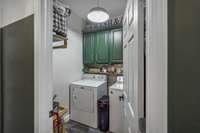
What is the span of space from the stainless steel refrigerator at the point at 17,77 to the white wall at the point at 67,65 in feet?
4.32

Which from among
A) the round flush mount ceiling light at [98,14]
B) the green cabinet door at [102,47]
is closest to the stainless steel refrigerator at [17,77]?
the round flush mount ceiling light at [98,14]

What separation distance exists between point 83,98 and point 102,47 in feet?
4.30

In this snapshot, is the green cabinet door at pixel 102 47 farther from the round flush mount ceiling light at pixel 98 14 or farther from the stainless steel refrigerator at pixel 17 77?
the stainless steel refrigerator at pixel 17 77

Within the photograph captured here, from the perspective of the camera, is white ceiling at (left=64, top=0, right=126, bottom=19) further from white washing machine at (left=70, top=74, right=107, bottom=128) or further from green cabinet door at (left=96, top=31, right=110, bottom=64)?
white washing machine at (left=70, top=74, right=107, bottom=128)

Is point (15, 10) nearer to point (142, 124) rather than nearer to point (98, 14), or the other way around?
point (98, 14)

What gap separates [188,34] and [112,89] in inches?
86.1

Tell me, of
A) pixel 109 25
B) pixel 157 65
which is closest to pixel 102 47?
pixel 109 25

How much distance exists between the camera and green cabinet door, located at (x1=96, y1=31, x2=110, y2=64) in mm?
3330

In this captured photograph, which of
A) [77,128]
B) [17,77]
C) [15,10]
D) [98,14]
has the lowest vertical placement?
[77,128]

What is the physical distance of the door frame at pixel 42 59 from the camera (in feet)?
3.78

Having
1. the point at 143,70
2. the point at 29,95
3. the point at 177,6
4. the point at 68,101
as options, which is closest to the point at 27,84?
the point at 29,95

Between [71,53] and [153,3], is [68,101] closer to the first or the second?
[71,53]

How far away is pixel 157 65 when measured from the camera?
64 centimetres

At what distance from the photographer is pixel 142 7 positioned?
0.90m
